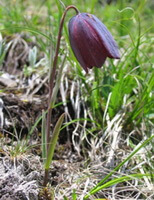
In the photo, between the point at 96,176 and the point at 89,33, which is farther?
the point at 96,176

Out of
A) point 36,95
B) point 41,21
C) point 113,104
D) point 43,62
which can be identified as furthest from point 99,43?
point 41,21

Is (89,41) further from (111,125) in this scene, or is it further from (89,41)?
(111,125)

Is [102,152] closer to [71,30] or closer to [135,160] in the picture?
[135,160]

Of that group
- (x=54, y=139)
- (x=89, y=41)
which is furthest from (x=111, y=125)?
(x=89, y=41)

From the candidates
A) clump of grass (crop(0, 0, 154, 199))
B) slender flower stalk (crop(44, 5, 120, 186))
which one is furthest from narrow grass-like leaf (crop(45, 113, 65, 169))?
slender flower stalk (crop(44, 5, 120, 186))

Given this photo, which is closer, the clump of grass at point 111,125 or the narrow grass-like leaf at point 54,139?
the narrow grass-like leaf at point 54,139

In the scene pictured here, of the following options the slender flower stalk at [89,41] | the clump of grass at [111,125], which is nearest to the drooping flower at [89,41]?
the slender flower stalk at [89,41]

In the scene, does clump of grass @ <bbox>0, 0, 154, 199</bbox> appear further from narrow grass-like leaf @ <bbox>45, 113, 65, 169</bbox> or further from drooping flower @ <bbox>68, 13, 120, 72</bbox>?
drooping flower @ <bbox>68, 13, 120, 72</bbox>

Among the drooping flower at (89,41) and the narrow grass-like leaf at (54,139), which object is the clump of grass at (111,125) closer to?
the narrow grass-like leaf at (54,139)
